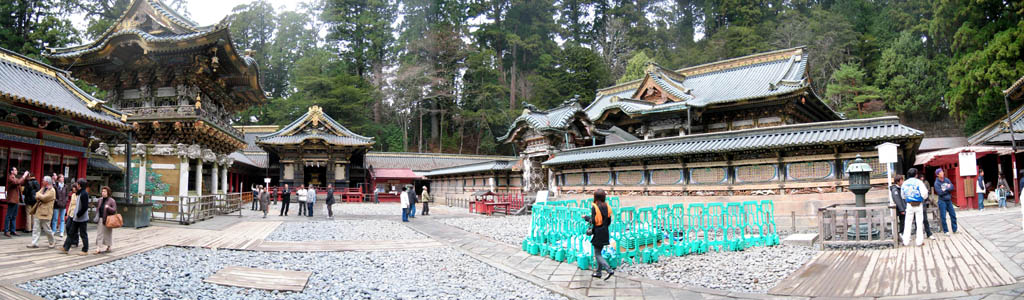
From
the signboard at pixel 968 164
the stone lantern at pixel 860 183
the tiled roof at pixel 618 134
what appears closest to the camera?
the stone lantern at pixel 860 183

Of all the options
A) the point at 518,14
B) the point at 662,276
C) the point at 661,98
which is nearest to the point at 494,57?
the point at 518,14

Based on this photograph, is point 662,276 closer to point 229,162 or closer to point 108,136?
point 108,136

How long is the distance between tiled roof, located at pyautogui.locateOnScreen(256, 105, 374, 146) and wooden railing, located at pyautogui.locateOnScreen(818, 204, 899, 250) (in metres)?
30.8

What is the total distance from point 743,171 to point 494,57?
37.0 m

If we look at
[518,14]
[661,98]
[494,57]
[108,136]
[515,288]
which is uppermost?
[518,14]

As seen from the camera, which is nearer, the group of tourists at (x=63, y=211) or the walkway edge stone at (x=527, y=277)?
the walkway edge stone at (x=527, y=277)

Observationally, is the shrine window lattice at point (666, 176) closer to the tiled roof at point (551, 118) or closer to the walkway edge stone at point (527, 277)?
the tiled roof at point (551, 118)

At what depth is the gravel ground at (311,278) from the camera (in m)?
6.54

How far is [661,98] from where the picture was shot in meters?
24.8

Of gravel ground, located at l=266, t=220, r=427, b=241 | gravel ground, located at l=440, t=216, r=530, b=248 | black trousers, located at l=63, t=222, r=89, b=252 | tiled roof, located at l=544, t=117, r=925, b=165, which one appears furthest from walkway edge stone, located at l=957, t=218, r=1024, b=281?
black trousers, located at l=63, t=222, r=89, b=252

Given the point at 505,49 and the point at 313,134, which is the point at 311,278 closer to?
the point at 313,134

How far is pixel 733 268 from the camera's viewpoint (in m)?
8.14

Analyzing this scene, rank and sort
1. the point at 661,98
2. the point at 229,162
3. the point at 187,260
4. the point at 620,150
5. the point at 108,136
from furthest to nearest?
1. the point at 661,98
2. the point at 229,162
3. the point at 620,150
4. the point at 108,136
5. the point at 187,260

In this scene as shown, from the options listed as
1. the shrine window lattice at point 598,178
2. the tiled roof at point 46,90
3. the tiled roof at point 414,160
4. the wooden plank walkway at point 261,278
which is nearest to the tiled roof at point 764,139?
the shrine window lattice at point 598,178
